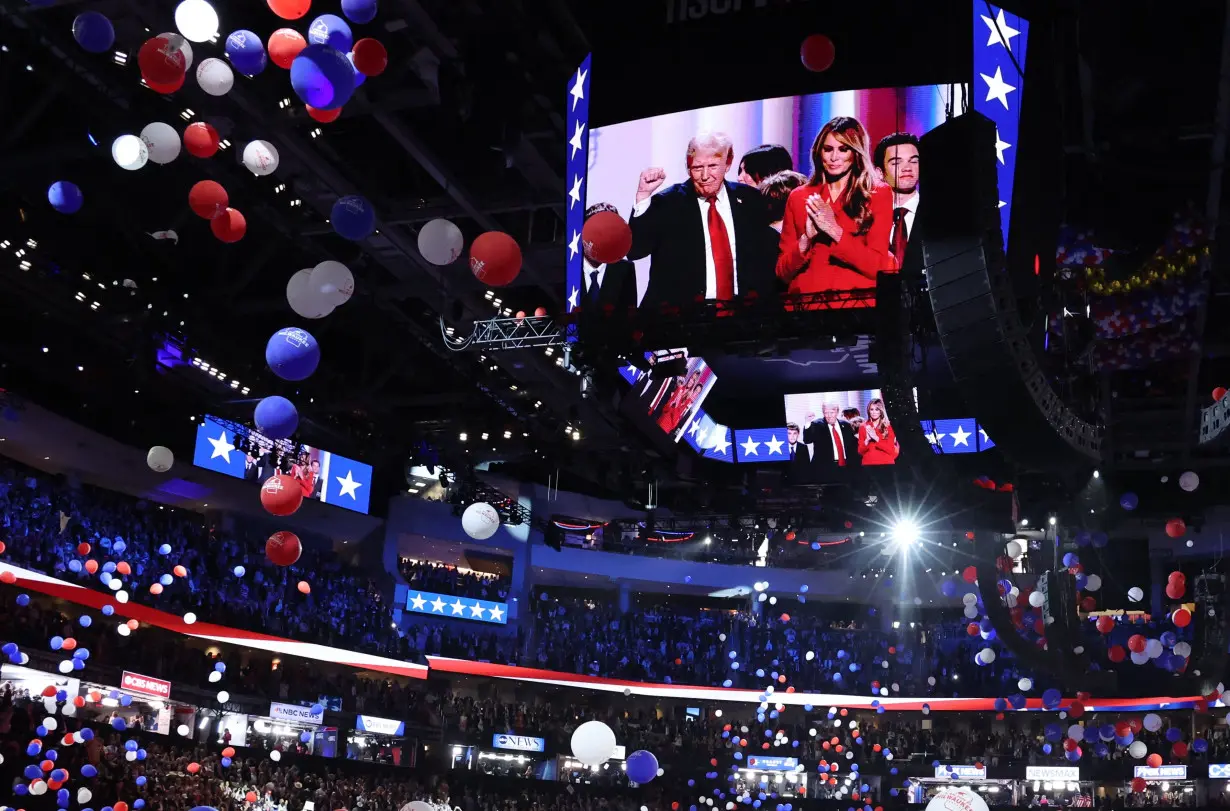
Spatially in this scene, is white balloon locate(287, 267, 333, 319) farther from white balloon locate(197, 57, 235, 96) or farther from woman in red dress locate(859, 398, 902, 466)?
woman in red dress locate(859, 398, 902, 466)

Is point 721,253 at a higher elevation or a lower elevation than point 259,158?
higher

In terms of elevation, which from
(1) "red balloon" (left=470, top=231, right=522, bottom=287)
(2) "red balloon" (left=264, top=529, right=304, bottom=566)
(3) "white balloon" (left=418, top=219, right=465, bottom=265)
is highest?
(3) "white balloon" (left=418, top=219, right=465, bottom=265)

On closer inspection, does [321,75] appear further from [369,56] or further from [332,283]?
[332,283]

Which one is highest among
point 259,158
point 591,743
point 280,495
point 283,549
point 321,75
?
point 259,158

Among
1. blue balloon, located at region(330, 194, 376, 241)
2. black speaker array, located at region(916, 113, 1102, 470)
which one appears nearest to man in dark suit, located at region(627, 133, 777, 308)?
blue balloon, located at region(330, 194, 376, 241)

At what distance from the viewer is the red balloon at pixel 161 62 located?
283 inches

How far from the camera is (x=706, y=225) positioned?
10531 millimetres

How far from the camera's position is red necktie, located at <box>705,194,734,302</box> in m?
10.5

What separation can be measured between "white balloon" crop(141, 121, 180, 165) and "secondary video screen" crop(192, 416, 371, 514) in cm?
1088

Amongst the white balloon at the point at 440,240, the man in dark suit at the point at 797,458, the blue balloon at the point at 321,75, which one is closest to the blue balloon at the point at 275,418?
the white balloon at the point at 440,240

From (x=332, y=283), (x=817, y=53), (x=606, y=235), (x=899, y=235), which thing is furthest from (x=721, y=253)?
(x=332, y=283)

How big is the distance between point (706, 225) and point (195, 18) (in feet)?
15.4

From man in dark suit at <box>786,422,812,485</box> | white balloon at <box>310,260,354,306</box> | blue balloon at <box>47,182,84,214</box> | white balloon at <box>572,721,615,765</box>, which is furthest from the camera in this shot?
man in dark suit at <box>786,422,812,485</box>

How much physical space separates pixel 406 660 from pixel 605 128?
56.2ft
